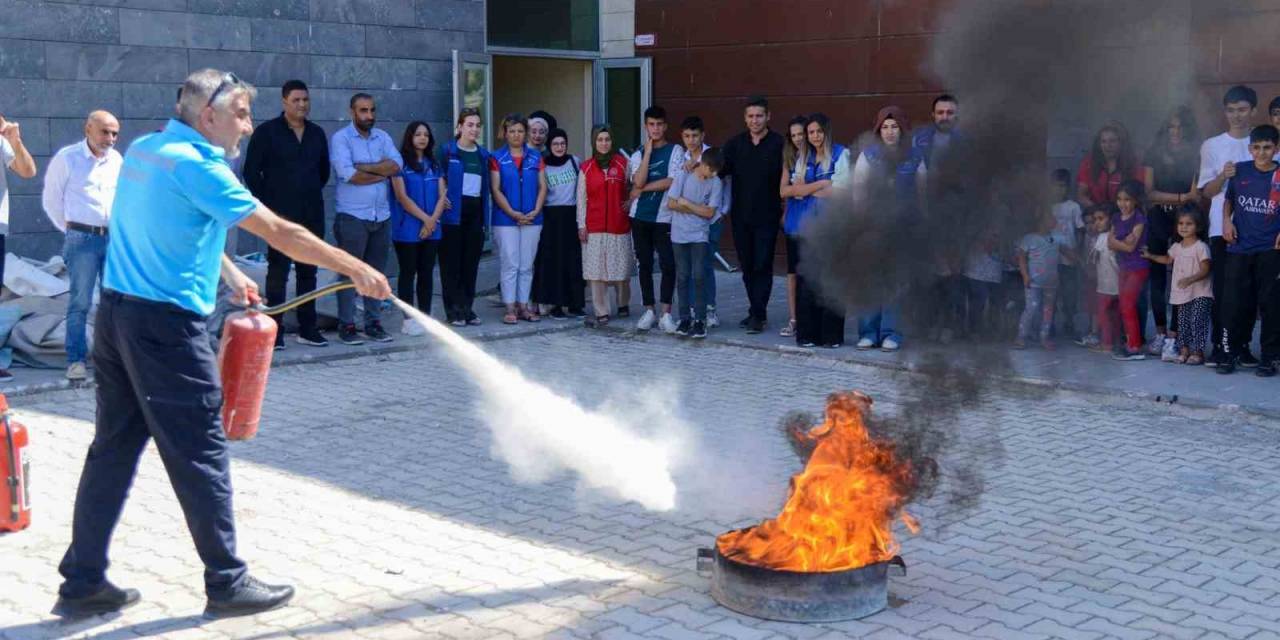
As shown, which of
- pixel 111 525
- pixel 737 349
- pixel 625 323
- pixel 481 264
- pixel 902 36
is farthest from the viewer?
pixel 481 264

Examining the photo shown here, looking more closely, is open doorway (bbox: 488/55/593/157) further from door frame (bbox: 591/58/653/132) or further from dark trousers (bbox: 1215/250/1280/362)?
dark trousers (bbox: 1215/250/1280/362)

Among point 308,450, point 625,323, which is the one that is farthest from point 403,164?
point 308,450

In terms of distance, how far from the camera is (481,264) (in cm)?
1670

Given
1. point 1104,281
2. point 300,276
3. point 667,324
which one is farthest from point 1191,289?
point 300,276

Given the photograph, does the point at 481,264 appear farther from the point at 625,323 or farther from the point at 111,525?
the point at 111,525

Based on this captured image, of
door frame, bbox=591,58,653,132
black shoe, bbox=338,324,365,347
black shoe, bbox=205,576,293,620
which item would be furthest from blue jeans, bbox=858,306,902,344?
black shoe, bbox=205,576,293,620

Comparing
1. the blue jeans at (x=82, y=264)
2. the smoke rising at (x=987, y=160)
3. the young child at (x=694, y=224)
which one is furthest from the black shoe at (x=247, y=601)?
the young child at (x=694, y=224)

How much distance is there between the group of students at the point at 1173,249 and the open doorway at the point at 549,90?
8.23 meters

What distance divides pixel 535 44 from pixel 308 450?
996 centimetres

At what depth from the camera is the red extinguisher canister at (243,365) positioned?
5297 millimetres

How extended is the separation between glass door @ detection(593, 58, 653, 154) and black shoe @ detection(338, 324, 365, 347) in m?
6.24

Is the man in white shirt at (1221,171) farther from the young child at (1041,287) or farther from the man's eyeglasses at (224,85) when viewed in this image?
the man's eyeglasses at (224,85)

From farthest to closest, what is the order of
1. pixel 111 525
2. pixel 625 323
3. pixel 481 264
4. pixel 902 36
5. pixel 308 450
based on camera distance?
pixel 481 264 < pixel 902 36 < pixel 625 323 < pixel 308 450 < pixel 111 525

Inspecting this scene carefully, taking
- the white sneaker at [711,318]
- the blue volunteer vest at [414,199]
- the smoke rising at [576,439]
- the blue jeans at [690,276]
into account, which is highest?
the blue volunteer vest at [414,199]
